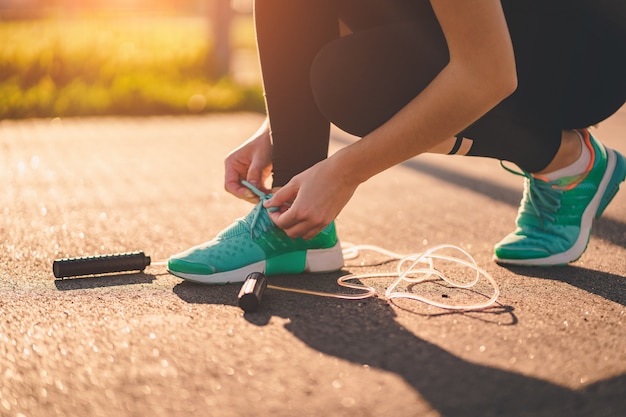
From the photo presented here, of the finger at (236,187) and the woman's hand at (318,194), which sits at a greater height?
the woman's hand at (318,194)

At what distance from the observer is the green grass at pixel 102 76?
191 inches

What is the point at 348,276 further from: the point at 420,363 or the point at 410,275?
the point at 420,363

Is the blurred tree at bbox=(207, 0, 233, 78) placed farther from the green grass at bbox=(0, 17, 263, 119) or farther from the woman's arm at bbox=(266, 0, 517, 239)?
the woman's arm at bbox=(266, 0, 517, 239)

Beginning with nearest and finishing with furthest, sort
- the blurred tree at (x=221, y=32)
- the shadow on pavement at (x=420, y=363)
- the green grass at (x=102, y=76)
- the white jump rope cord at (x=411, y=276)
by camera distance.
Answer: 1. the shadow on pavement at (x=420, y=363)
2. the white jump rope cord at (x=411, y=276)
3. the green grass at (x=102, y=76)
4. the blurred tree at (x=221, y=32)

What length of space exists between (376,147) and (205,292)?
0.52 meters

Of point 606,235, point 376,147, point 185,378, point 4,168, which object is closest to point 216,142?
point 4,168

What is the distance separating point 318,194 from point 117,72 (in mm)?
4771

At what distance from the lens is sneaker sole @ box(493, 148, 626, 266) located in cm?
189

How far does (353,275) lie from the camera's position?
1.83m

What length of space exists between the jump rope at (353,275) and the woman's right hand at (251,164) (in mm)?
275

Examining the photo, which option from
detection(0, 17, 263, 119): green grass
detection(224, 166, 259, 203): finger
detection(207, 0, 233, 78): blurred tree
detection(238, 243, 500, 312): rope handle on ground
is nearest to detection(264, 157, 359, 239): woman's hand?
detection(238, 243, 500, 312): rope handle on ground

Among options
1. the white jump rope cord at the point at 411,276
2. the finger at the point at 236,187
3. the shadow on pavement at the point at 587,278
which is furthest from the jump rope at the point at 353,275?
the finger at the point at 236,187

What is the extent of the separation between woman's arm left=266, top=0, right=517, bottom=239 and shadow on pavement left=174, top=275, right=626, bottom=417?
180mm

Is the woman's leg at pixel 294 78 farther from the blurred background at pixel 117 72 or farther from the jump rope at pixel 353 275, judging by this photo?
the blurred background at pixel 117 72
